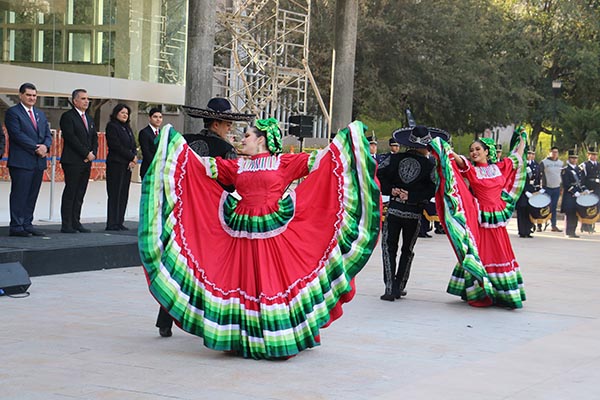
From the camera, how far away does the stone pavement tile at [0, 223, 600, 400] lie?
7.00m

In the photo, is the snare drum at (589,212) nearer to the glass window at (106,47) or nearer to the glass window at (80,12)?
the glass window at (106,47)

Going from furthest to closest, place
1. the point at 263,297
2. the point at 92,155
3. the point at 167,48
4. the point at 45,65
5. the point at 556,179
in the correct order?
the point at 167,48
the point at 45,65
the point at 556,179
the point at 92,155
the point at 263,297

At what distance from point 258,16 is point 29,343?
102 ft

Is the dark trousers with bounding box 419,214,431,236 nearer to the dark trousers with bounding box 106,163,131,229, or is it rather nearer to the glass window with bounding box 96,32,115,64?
the dark trousers with bounding box 106,163,131,229

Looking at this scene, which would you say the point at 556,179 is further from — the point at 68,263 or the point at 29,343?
the point at 29,343

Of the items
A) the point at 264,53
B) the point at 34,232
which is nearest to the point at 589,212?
the point at 34,232

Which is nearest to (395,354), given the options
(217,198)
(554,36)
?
(217,198)

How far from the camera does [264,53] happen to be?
→ 119 ft

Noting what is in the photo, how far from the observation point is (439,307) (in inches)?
451

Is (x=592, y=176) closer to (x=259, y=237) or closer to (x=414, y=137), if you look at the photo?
(x=414, y=137)

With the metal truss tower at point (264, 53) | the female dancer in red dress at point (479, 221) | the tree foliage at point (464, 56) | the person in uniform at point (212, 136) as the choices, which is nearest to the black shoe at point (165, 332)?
the person in uniform at point (212, 136)

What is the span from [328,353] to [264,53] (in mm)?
28594

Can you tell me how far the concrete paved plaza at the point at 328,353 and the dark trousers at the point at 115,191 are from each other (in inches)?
94.0

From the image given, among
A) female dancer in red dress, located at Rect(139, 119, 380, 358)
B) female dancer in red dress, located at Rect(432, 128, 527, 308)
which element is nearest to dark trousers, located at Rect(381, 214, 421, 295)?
female dancer in red dress, located at Rect(432, 128, 527, 308)
